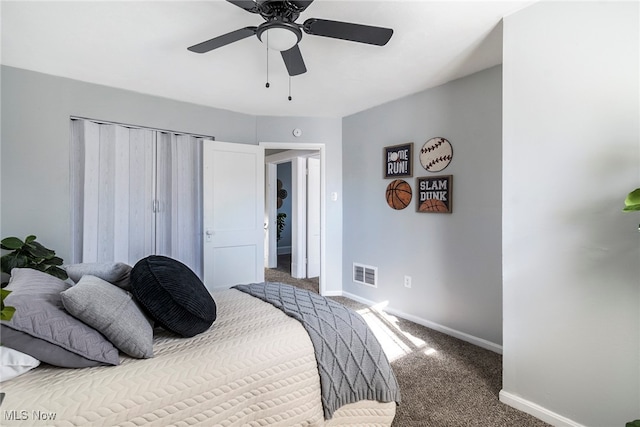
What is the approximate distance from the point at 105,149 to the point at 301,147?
216cm

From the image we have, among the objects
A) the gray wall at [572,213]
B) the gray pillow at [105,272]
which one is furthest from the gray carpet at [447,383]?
the gray pillow at [105,272]

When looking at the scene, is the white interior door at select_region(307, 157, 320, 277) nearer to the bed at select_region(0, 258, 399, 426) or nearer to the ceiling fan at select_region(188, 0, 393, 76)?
the ceiling fan at select_region(188, 0, 393, 76)

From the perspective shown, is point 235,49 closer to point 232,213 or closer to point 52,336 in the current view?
point 232,213

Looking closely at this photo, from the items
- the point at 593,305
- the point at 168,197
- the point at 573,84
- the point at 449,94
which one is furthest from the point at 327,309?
the point at 168,197

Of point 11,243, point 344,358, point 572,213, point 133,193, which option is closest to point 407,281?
point 572,213

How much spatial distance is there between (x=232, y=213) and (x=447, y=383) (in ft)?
9.22

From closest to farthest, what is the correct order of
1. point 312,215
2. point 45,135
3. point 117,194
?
point 45,135, point 117,194, point 312,215

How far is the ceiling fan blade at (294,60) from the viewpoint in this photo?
1873mm

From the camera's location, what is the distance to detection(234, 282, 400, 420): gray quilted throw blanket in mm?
1421

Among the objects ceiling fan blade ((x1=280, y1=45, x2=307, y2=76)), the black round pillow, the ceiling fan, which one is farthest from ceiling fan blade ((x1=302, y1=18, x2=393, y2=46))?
the black round pillow

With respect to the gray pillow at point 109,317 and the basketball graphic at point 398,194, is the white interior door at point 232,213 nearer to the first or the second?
the basketball graphic at point 398,194

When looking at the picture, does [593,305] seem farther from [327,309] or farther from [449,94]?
[449,94]

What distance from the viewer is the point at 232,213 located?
3779mm

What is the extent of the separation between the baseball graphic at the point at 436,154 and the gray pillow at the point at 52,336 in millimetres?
2841
